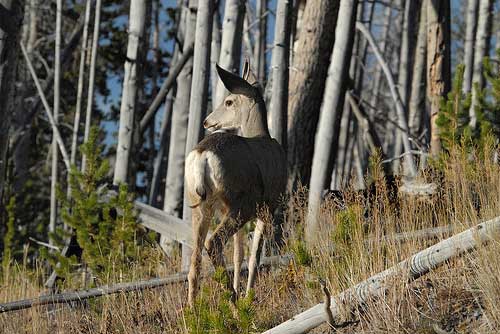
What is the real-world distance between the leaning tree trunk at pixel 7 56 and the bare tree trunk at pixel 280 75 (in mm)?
3329

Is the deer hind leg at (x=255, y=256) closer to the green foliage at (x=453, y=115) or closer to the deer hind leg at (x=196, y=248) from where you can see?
the deer hind leg at (x=196, y=248)

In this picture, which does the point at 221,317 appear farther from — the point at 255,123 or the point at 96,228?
the point at 96,228

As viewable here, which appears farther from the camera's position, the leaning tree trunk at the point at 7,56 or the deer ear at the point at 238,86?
the leaning tree trunk at the point at 7,56

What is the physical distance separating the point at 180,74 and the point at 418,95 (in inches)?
211

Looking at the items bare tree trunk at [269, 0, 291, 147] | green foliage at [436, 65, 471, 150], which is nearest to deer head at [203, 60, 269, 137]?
bare tree trunk at [269, 0, 291, 147]

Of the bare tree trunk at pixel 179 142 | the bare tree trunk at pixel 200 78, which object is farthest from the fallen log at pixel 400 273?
the bare tree trunk at pixel 179 142

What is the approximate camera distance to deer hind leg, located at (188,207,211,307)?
22.9ft

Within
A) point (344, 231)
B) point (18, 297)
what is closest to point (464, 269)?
point (344, 231)

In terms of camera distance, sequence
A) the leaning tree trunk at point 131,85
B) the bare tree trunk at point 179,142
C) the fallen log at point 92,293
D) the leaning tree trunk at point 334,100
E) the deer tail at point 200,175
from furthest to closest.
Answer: the bare tree trunk at point 179,142 → the leaning tree trunk at point 131,85 → the leaning tree trunk at point 334,100 → the fallen log at point 92,293 → the deer tail at point 200,175

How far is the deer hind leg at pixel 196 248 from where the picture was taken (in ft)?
22.9

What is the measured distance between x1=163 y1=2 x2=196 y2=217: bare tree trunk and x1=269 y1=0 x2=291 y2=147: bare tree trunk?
213cm

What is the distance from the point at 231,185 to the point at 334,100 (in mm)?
5501

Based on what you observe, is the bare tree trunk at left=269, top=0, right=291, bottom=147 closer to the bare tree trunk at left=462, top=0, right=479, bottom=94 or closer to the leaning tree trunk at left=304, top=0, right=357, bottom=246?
the leaning tree trunk at left=304, top=0, right=357, bottom=246

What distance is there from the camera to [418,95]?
1734 cm
